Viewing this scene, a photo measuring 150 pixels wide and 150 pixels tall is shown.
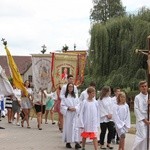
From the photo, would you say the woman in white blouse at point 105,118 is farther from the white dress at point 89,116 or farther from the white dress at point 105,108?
the white dress at point 89,116

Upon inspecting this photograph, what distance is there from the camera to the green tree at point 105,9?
228 ft

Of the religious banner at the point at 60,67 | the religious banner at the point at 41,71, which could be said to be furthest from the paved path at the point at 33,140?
the religious banner at the point at 60,67

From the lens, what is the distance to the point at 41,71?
18391mm

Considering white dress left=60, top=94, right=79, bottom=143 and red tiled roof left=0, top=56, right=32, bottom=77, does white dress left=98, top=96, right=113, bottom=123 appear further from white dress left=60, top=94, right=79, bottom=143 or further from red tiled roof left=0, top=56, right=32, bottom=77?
red tiled roof left=0, top=56, right=32, bottom=77

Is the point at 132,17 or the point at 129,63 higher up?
the point at 132,17

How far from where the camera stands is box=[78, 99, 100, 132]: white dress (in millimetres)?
11945

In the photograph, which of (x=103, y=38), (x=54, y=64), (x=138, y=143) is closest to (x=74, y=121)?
(x=138, y=143)

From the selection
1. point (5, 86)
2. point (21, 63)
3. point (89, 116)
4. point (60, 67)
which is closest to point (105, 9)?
point (21, 63)

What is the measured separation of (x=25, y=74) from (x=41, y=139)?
254 feet

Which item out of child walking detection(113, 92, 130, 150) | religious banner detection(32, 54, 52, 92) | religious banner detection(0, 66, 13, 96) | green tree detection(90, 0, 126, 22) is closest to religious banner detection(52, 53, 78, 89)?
religious banner detection(32, 54, 52, 92)

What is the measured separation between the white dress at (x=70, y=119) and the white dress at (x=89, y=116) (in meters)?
0.79

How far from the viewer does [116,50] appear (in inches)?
1487

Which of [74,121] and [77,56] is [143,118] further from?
[77,56]

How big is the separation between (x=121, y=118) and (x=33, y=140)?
3554 mm
